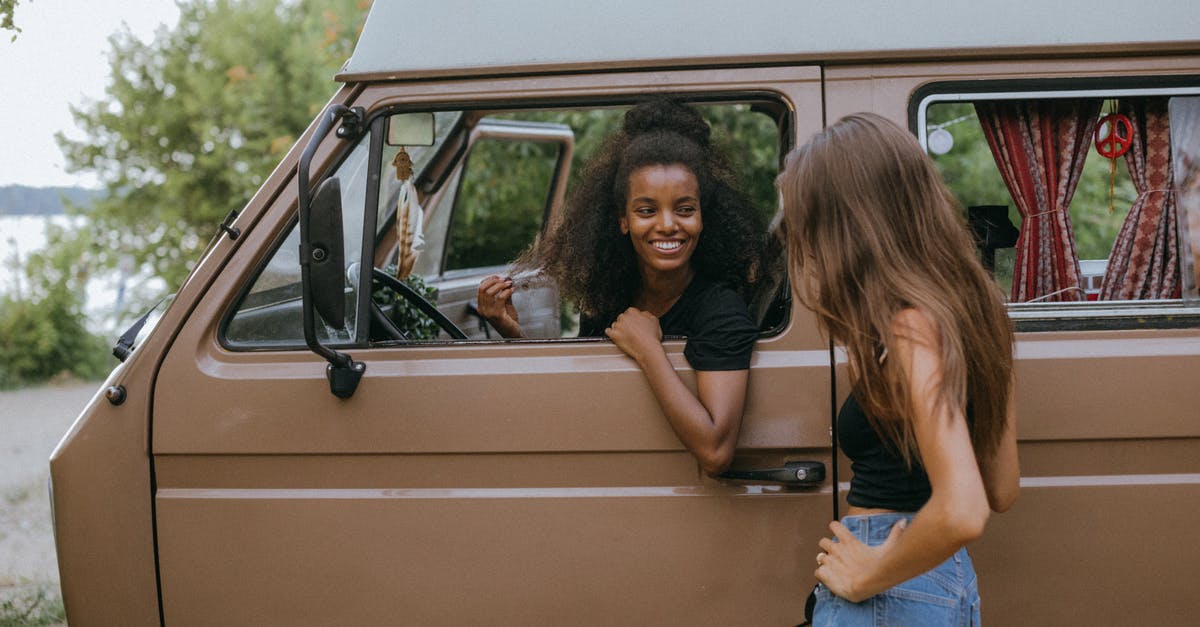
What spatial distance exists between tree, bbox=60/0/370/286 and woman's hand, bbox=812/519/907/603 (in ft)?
29.0

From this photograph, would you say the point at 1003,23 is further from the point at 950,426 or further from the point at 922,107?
the point at 950,426

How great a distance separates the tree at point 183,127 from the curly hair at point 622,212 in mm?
7744

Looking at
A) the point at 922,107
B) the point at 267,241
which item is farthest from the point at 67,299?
the point at 922,107

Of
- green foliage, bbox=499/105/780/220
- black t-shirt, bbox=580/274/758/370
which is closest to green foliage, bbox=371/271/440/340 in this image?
black t-shirt, bbox=580/274/758/370

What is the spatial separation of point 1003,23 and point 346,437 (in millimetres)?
1766

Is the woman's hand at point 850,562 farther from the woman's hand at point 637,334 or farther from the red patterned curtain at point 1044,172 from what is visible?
the red patterned curtain at point 1044,172

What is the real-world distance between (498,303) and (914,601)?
4.53 feet

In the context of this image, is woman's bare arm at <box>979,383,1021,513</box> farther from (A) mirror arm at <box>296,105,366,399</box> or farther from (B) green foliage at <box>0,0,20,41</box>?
(B) green foliage at <box>0,0,20,41</box>

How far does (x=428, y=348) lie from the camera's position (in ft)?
7.62

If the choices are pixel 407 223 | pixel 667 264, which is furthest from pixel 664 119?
pixel 407 223

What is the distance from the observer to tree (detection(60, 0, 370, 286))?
979 cm

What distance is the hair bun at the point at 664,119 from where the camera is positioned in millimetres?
2381

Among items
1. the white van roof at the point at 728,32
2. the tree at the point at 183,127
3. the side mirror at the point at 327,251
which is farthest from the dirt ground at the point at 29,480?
the white van roof at the point at 728,32

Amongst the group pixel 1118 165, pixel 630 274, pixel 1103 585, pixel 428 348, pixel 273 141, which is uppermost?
pixel 273 141
